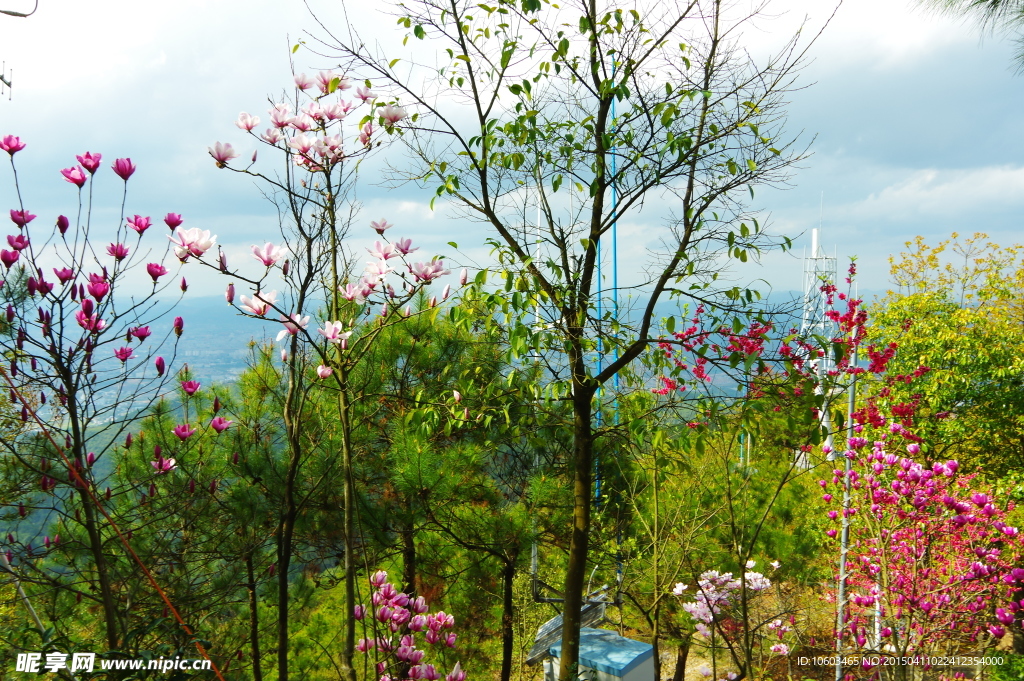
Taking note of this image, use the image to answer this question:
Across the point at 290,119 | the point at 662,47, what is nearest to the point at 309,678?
the point at 290,119

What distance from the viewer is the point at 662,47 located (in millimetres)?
2211

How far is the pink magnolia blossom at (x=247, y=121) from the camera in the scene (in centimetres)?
176

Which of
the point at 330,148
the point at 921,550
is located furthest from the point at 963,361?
the point at 330,148

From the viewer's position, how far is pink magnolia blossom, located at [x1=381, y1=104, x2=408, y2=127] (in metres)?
1.96

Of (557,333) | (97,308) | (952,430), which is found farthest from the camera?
(952,430)

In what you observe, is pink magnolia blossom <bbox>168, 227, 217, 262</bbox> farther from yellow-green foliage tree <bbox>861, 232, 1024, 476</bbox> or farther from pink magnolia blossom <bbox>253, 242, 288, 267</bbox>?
yellow-green foliage tree <bbox>861, 232, 1024, 476</bbox>

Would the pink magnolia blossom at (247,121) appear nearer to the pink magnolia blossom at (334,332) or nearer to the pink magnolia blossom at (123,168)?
the pink magnolia blossom at (123,168)

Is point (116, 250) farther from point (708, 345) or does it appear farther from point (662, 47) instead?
point (662, 47)

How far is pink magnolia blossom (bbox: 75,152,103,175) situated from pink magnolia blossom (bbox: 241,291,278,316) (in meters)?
0.54

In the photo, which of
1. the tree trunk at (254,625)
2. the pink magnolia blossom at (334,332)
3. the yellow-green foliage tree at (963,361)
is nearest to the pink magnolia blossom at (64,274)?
the pink magnolia blossom at (334,332)

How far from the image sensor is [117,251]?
1.67 m

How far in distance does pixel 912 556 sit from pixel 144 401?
3.62m

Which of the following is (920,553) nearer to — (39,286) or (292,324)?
(292,324)

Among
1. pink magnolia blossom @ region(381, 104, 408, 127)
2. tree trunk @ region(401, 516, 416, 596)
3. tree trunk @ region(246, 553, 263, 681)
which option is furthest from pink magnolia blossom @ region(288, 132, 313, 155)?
tree trunk @ region(401, 516, 416, 596)
